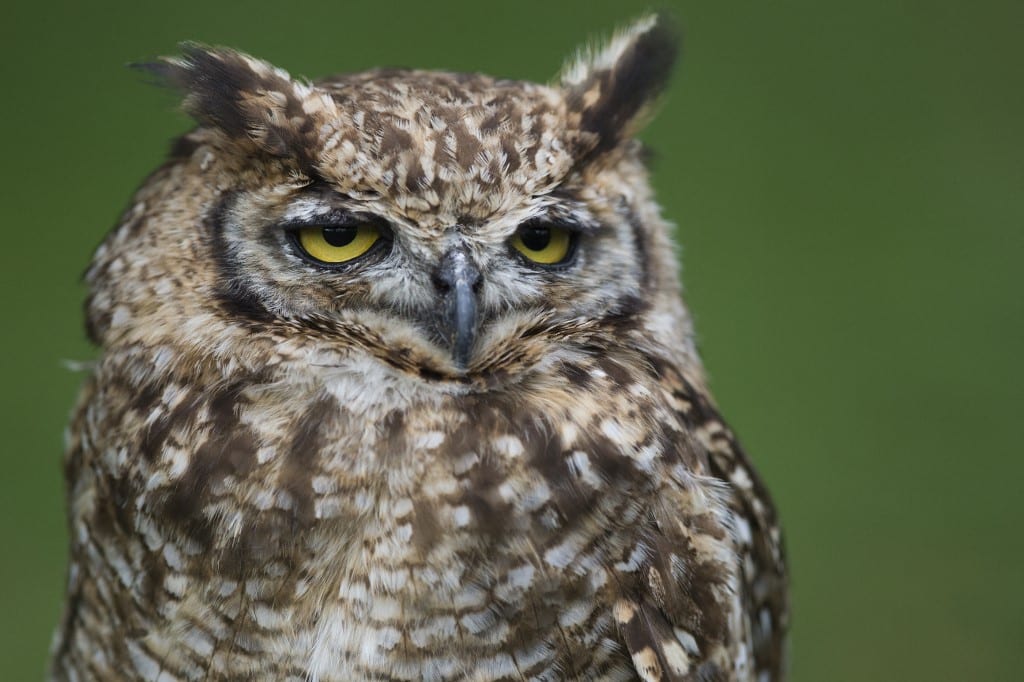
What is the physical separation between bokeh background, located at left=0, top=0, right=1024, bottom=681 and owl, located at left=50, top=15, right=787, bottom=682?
2360 millimetres

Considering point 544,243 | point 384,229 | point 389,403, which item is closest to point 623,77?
point 544,243

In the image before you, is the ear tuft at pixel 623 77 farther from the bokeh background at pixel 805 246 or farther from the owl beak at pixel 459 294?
the bokeh background at pixel 805 246

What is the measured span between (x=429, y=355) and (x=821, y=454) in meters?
2.91

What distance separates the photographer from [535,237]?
183 centimetres

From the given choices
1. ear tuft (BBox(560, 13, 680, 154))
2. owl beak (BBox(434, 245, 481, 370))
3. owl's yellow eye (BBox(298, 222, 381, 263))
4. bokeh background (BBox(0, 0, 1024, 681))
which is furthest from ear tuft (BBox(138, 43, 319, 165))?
bokeh background (BBox(0, 0, 1024, 681))

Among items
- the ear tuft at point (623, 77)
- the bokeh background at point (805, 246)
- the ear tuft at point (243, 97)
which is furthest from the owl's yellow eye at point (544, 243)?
the bokeh background at point (805, 246)

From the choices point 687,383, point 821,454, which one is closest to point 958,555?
point 821,454

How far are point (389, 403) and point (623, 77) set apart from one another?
0.67m

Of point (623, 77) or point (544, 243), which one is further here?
point (623, 77)

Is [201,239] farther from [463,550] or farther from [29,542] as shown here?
[29,542]

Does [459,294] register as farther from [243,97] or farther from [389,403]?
[243,97]

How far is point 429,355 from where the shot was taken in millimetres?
1838

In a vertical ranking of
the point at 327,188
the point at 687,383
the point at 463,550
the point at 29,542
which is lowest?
the point at 29,542

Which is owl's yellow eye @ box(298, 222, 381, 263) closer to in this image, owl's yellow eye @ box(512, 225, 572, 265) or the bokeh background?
owl's yellow eye @ box(512, 225, 572, 265)
